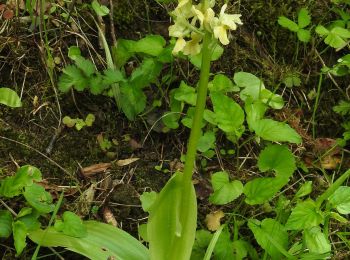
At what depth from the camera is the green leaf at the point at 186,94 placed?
237cm

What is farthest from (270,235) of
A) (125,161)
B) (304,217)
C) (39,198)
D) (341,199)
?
(39,198)

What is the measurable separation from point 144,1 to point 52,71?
22.1 inches

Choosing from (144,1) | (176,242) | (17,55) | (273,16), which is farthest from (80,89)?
(273,16)

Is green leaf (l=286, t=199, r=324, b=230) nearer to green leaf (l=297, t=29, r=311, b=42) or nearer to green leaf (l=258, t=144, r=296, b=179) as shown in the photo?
green leaf (l=258, t=144, r=296, b=179)

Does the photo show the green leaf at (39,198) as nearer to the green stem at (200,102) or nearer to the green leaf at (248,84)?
the green stem at (200,102)

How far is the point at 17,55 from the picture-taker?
2.51 meters

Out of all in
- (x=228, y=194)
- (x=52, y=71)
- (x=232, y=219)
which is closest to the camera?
(x=228, y=194)

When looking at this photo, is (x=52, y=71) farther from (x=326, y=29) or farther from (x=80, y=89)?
(x=326, y=29)

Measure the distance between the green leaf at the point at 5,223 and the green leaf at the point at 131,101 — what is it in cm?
65

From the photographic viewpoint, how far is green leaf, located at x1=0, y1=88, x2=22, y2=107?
93.7 inches

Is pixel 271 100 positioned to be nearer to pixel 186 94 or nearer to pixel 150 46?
pixel 186 94

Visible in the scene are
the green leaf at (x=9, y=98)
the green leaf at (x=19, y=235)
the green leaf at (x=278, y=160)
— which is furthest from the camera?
the green leaf at (x=9, y=98)

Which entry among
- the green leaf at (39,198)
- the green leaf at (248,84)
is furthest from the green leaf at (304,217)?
the green leaf at (39,198)

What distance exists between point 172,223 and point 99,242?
0.27 m
